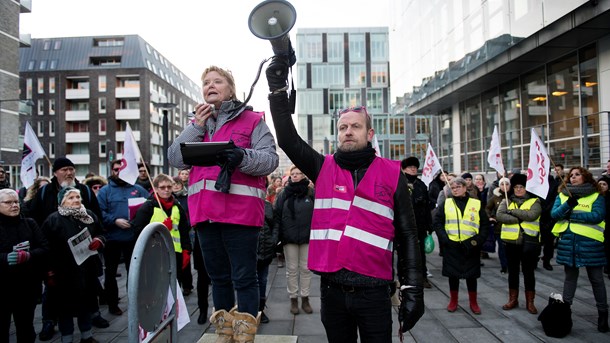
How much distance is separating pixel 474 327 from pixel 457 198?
188cm

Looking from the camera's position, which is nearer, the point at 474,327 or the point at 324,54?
the point at 474,327

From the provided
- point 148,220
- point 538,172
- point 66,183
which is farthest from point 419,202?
point 66,183

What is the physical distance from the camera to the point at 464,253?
6.20 metres

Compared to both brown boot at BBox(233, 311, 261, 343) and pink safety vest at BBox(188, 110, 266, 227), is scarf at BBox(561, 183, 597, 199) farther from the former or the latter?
brown boot at BBox(233, 311, 261, 343)

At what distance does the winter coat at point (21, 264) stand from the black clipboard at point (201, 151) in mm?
3225

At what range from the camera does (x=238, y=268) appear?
282 centimetres

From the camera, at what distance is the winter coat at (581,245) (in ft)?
18.0

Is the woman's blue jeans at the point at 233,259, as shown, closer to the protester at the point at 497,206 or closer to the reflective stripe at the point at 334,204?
the reflective stripe at the point at 334,204

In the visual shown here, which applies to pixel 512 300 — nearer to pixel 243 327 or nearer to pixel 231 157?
pixel 243 327

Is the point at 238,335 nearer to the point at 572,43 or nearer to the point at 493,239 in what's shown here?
the point at 493,239

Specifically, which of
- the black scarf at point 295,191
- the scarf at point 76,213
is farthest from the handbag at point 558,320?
the scarf at point 76,213

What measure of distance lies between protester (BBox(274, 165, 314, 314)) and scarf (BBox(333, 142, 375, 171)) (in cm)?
341

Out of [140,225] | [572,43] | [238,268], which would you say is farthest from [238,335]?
[572,43]

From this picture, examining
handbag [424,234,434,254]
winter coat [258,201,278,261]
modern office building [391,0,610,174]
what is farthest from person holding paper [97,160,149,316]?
modern office building [391,0,610,174]
